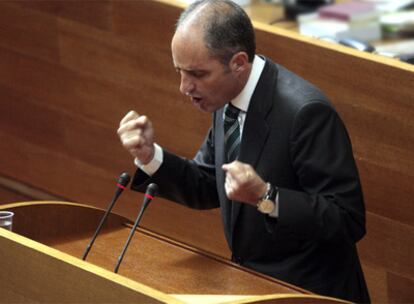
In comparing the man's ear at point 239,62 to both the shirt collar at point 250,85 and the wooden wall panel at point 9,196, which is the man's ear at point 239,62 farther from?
the wooden wall panel at point 9,196

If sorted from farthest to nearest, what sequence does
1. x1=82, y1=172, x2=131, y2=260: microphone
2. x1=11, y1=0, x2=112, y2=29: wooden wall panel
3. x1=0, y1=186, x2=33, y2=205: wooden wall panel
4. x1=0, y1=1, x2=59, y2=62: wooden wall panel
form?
x1=0, y1=186, x2=33, y2=205: wooden wall panel → x1=0, y1=1, x2=59, y2=62: wooden wall panel → x1=11, y1=0, x2=112, y2=29: wooden wall panel → x1=82, y1=172, x2=131, y2=260: microphone

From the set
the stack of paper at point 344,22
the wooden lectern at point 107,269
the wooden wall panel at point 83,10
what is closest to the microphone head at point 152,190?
the wooden lectern at point 107,269

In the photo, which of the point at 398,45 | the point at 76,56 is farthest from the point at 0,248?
the point at 398,45

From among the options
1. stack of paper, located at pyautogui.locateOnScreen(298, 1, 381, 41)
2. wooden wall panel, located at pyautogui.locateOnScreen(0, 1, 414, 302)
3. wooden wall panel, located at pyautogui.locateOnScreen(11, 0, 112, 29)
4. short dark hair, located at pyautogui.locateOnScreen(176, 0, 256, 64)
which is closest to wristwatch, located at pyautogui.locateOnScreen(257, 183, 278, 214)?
short dark hair, located at pyautogui.locateOnScreen(176, 0, 256, 64)

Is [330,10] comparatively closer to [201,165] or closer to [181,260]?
[201,165]

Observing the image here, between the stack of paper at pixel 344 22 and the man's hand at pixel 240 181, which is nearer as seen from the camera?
the man's hand at pixel 240 181

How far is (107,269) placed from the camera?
7.45ft

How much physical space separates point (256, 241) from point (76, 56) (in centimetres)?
130

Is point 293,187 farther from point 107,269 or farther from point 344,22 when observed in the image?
point 344,22

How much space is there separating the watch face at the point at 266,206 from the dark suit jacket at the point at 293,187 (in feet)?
0.07

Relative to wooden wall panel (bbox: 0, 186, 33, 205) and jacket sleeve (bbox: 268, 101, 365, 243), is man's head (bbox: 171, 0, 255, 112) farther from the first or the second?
wooden wall panel (bbox: 0, 186, 33, 205)

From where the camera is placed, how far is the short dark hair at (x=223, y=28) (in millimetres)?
2166

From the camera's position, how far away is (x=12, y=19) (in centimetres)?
357

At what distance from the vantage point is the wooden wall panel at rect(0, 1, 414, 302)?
9.17ft
